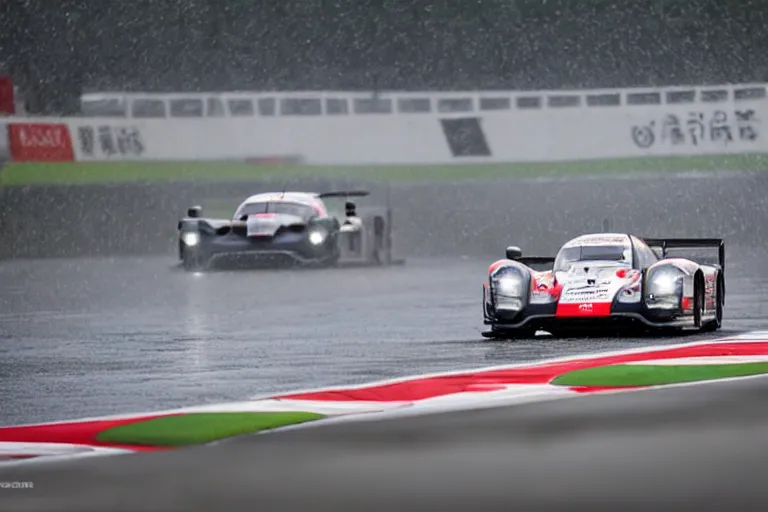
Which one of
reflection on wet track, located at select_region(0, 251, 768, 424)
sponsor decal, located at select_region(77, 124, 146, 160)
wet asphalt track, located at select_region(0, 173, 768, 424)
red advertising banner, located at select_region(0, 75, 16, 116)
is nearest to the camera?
reflection on wet track, located at select_region(0, 251, 768, 424)

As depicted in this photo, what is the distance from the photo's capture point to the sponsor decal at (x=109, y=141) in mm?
36281

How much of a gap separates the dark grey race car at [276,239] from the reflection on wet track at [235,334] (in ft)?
1.19

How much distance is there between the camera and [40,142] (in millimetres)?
35656

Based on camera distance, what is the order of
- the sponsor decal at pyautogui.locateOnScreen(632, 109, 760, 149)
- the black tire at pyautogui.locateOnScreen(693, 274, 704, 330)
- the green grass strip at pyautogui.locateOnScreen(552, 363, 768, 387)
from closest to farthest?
the green grass strip at pyautogui.locateOnScreen(552, 363, 768, 387) → the black tire at pyautogui.locateOnScreen(693, 274, 704, 330) → the sponsor decal at pyautogui.locateOnScreen(632, 109, 760, 149)

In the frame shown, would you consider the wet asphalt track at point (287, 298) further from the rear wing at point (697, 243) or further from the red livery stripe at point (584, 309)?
the rear wing at point (697, 243)

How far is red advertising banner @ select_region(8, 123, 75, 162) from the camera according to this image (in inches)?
1378

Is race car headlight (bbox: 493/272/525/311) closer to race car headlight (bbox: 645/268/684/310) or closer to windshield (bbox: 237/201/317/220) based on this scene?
race car headlight (bbox: 645/268/684/310)

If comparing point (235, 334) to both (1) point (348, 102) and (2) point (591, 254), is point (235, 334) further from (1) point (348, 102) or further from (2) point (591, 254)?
(1) point (348, 102)

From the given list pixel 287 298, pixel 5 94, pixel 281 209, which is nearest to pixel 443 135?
pixel 5 94

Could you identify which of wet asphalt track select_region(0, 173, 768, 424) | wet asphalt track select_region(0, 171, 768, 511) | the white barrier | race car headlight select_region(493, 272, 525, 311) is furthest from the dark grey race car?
the white barrier

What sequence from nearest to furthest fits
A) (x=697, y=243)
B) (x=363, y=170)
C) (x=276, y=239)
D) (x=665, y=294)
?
(x=665, y=294), (x=697, y=243), (x=276, y=239), (x=363, y=170)

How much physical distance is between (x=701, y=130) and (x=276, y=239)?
57.5ft

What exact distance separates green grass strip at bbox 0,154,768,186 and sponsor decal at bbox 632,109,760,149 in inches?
14.3

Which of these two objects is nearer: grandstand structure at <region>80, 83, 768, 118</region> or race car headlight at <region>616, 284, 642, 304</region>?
race car headlight at <region>616, 284, 642, 304</region>
